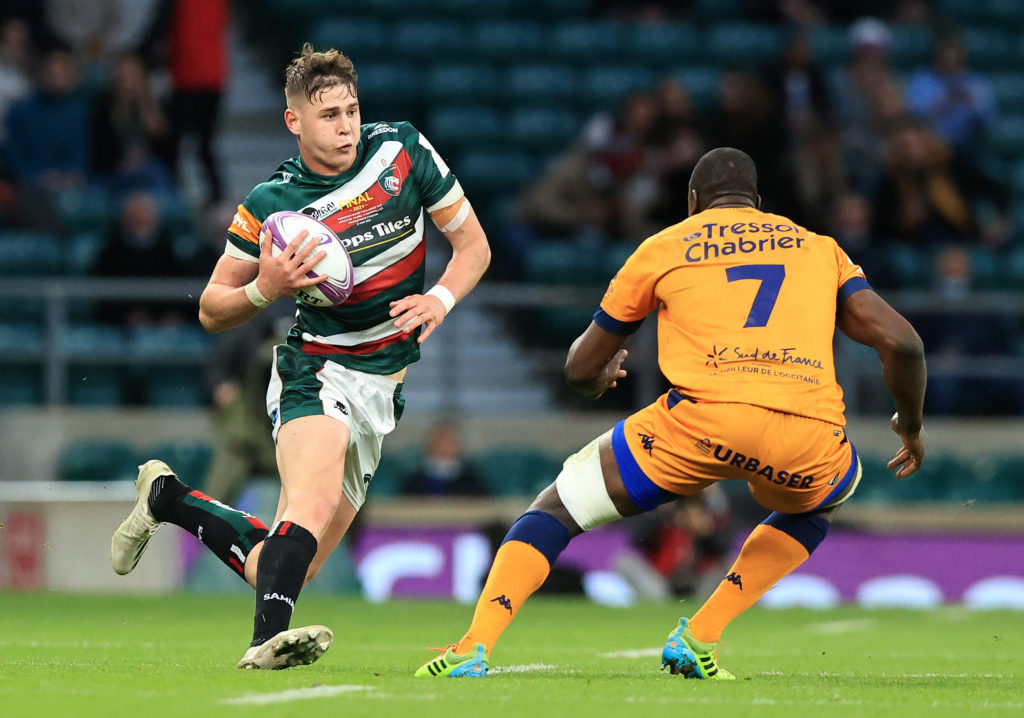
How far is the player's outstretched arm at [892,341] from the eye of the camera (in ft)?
18.1

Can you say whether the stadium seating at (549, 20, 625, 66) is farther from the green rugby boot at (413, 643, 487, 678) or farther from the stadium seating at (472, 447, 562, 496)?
the green rugby boot at (413, 643, 487, 678)

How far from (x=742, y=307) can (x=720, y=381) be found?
27 cm

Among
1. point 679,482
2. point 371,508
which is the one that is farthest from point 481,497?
point 679,482

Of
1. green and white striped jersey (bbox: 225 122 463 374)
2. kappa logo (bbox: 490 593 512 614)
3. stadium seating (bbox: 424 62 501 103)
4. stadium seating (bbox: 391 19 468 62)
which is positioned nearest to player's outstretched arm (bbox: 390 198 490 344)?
green and white striped jersey (bbox: 225 122 463 374)

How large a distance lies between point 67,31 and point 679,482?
12.6 meters

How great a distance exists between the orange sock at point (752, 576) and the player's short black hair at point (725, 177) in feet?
3.86

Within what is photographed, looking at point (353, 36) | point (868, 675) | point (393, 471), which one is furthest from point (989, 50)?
point (868, 675)

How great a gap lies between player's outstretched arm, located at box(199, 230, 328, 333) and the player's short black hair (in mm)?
1365

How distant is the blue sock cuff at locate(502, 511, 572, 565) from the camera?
217 inches

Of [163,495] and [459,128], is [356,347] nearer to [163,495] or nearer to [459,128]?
[163,495]

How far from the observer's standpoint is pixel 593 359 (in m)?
5.69

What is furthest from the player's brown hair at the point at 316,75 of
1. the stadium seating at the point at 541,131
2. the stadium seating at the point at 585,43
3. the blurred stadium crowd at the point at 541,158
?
the stadium seating at the point at 585,43

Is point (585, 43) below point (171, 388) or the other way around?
the other way around

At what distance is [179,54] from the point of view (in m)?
15.3
